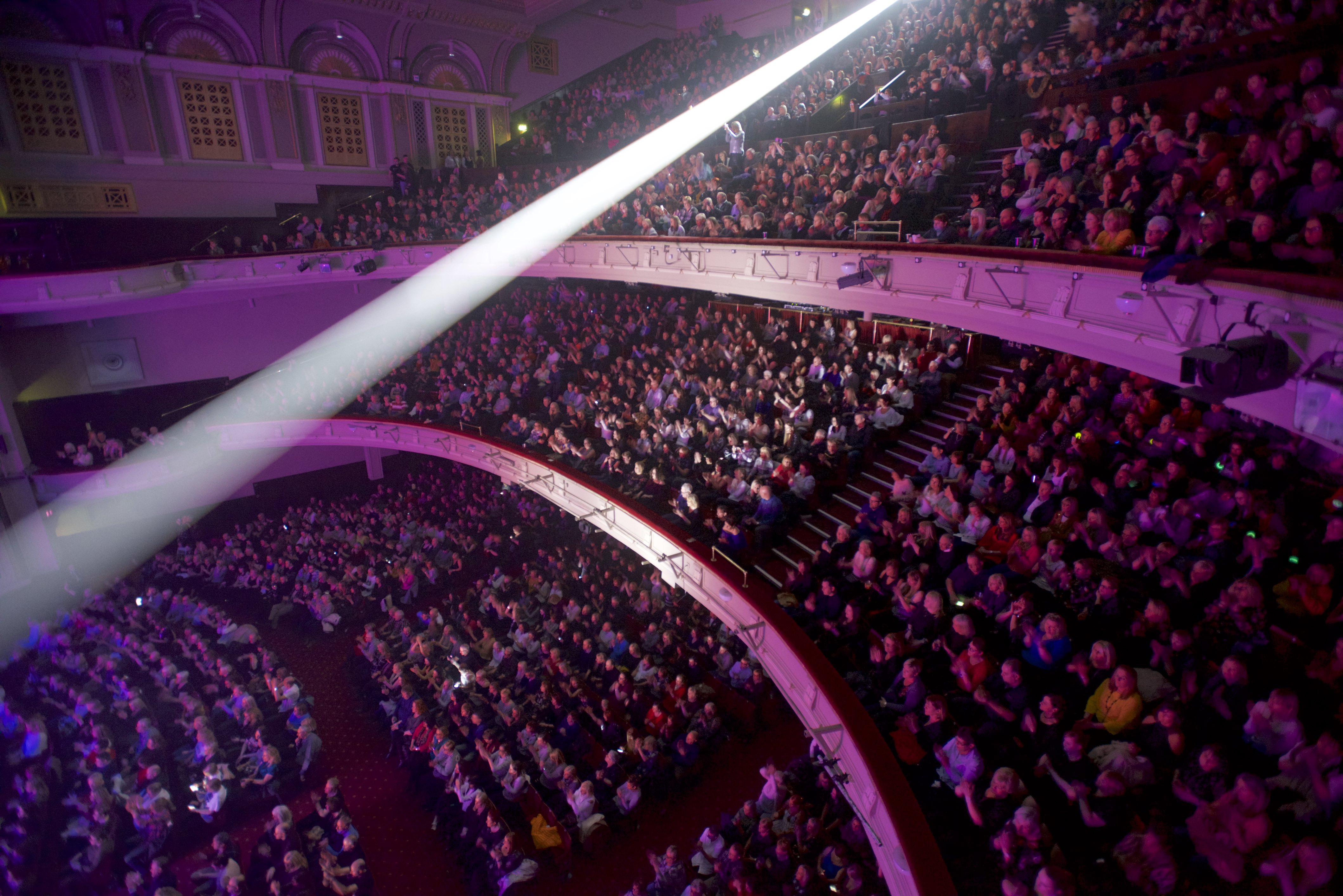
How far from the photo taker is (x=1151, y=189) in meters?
4.48

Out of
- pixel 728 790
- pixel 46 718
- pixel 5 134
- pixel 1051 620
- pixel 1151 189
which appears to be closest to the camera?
pixel 1051 620

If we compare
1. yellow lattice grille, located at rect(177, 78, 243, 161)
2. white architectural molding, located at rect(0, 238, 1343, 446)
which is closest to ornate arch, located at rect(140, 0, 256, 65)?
yellow lattice grille, located at rect(177, 78, 243, 161)

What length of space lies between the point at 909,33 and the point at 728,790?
12189 mm

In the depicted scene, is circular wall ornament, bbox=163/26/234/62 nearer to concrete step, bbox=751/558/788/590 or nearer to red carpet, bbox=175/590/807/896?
red carpet, bbox=175/590/807/896

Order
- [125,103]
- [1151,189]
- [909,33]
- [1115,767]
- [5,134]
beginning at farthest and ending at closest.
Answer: [125,103] < [5,134] < [909,33] < [1151,189] < [1115,767]

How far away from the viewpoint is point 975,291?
5.39 meters

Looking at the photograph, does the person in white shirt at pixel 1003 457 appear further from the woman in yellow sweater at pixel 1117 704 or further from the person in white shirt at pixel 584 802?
the person in white shirt at pixel 584 802

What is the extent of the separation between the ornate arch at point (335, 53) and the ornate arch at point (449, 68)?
1.02m

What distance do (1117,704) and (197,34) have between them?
1866 cm

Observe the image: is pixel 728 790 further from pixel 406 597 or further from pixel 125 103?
pixel 125 103

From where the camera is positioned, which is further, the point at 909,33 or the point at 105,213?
the point at 105,213

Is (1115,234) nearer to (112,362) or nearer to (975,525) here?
(975,525)

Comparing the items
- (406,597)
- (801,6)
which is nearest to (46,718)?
(406,597)

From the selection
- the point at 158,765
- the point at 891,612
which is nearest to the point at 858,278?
the point at 891,612
